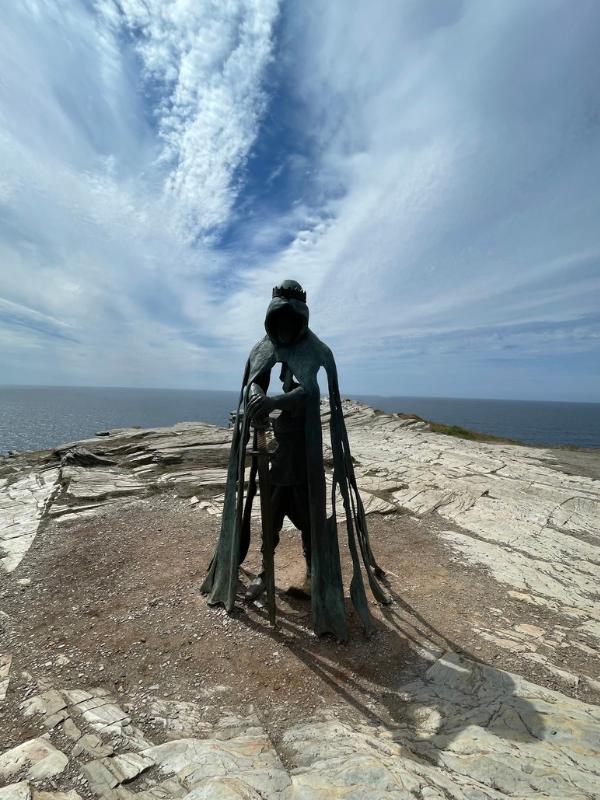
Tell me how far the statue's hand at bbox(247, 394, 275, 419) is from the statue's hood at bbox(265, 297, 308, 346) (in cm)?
96

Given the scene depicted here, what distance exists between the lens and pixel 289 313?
5.34 metres

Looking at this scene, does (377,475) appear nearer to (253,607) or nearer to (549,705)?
(253,607)

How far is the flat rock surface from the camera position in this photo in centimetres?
287

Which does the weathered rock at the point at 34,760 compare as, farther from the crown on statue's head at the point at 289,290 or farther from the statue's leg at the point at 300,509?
the crown on statue's head at the point at 289,290

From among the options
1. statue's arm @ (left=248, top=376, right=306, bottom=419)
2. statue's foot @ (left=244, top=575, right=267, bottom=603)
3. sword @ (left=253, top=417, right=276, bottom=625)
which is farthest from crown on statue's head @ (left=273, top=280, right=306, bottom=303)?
statue's foot @ (left=244, top=575, right=267, bottom=603)

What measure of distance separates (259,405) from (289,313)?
137cm

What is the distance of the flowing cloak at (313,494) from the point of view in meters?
5.15

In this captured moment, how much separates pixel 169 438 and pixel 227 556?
41.3 ft

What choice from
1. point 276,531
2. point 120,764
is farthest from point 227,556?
point 120,764

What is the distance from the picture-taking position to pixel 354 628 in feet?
17.6

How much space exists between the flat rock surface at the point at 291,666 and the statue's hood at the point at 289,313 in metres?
4.02

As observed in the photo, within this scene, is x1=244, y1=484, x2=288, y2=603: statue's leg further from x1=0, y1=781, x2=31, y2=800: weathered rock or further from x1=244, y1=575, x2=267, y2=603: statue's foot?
x1=0, y1=781, x2=31, y2=800: weathered rock

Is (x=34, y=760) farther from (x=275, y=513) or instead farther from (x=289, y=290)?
(x=289, y=290)

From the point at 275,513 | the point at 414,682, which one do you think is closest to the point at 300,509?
the point at 275,513
